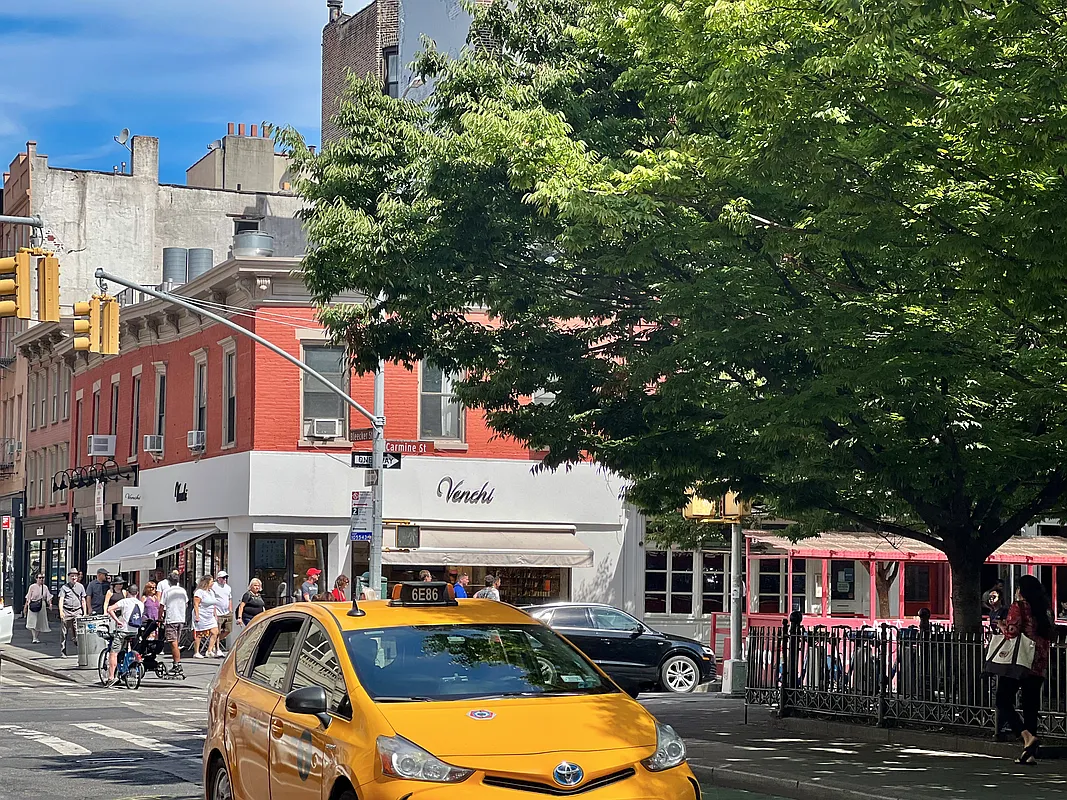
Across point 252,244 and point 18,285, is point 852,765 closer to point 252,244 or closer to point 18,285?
point 18,285

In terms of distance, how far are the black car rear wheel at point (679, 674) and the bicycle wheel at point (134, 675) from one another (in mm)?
8824

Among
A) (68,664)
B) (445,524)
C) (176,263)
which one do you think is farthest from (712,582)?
(176,263)

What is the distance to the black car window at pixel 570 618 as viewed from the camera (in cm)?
2534

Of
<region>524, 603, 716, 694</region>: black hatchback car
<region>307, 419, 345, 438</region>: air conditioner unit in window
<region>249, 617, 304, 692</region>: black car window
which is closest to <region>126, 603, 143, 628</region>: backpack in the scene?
<region>524, 603, 716, 694</region>: black hatchback car

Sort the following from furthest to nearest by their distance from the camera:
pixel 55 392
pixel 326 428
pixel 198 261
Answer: pixel 55 392 → pixel 198 261 → pixel 326 428

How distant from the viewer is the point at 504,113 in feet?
56.7

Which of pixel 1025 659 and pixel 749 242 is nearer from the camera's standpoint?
pixel 1025 659

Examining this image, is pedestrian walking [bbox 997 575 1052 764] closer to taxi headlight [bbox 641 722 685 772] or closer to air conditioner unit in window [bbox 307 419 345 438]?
taxi headlight [bbox 641 722 685 772]

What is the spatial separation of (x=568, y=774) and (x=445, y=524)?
30644 millimetres

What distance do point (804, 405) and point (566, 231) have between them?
9.62 ft

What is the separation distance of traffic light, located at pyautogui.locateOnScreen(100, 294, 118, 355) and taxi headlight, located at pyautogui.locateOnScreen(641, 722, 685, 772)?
17230 millimetres

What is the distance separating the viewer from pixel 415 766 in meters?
7.61

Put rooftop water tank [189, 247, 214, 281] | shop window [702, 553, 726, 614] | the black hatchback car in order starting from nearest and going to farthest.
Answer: the black hatchback car → shop window [702, 553, 726, 614] → rooftop water tank [189, 247, 214, 281]

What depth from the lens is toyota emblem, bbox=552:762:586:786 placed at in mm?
7578
